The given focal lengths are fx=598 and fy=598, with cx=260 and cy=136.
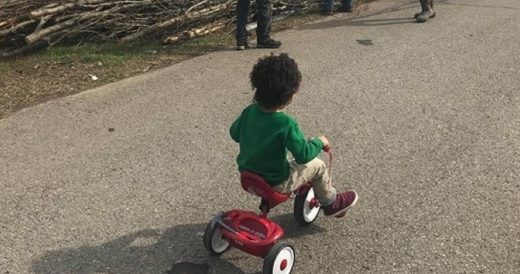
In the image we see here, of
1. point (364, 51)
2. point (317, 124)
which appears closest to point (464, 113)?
point (317, 124)

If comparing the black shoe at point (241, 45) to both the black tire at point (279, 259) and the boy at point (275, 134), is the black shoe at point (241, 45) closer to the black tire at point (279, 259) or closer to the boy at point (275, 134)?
the boy at point (275, 134)

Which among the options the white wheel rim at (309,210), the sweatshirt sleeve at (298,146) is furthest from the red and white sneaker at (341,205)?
the sweatshirt sleeve at (298,146)

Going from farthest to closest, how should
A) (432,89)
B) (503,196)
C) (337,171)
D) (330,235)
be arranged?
(432,89)
(337,171)
(503,196)
(330,235)

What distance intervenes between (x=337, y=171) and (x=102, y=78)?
2.88m

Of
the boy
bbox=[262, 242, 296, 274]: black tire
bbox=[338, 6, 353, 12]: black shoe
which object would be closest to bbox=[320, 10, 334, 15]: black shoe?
bbox=[338, 6, 353, 12]: black shoe

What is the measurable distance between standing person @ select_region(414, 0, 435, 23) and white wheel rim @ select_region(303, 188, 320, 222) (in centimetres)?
539

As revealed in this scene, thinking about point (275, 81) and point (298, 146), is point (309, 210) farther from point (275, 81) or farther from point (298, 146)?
point (275, 81)

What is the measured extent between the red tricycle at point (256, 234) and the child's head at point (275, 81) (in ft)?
1.29

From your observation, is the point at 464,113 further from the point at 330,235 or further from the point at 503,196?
the point at 330,235

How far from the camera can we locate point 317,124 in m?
5.14

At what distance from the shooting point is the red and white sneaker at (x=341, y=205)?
357 cm

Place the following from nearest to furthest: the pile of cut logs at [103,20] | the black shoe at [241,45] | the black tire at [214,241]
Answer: the black tire at [214,241]
the pile of cut logs at [103,20]
the black shoe at [241,45]

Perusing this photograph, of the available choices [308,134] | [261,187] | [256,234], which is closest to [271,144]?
[261,187]

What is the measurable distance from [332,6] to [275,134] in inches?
240
